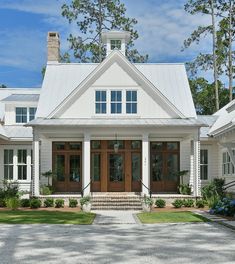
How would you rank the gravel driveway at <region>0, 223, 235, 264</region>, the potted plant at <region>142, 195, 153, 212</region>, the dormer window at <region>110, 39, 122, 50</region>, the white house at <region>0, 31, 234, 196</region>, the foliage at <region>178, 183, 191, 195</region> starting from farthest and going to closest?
the dormer window at <region>110, 39, 122, 50</region>
the white house at <region>0, 31, 234, 196</region>
the foliage at <region>178, 183, 191, 195</region>
the potted plant at <region>142, 195, 153, 212</region>
the gravel driveway at <region>0, 223, 235, 264</region>

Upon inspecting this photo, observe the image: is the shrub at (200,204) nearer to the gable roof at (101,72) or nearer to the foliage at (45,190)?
the gable roof at (101,72)

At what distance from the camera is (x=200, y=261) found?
942cm

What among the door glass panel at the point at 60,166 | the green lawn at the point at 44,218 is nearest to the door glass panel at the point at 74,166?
the door glass panel at the point at 60,166

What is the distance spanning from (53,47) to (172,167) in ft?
39.5

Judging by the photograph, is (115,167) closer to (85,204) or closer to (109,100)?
(109,100)

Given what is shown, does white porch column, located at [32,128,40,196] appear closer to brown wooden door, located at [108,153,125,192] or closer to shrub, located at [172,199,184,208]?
brown wooden door, located at [108,153,125,192]

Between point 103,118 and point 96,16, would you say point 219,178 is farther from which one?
point 96,16

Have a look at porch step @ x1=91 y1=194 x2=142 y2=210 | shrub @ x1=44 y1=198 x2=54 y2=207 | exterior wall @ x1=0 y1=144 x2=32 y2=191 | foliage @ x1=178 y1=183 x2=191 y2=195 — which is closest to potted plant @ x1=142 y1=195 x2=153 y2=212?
porch step @ x1=91 y1=194 x2=142 y2=210

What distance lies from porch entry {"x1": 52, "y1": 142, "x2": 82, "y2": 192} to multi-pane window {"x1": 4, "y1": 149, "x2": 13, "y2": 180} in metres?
2.55

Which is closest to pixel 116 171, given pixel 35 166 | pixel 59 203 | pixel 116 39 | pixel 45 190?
pixel 45 190

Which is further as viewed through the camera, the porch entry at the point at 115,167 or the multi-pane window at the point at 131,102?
the porch entry at the point at 115,167

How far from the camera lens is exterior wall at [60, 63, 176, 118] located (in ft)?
88.2

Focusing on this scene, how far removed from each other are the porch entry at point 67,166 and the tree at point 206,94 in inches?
740

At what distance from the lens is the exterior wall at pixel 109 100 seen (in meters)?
26.9
